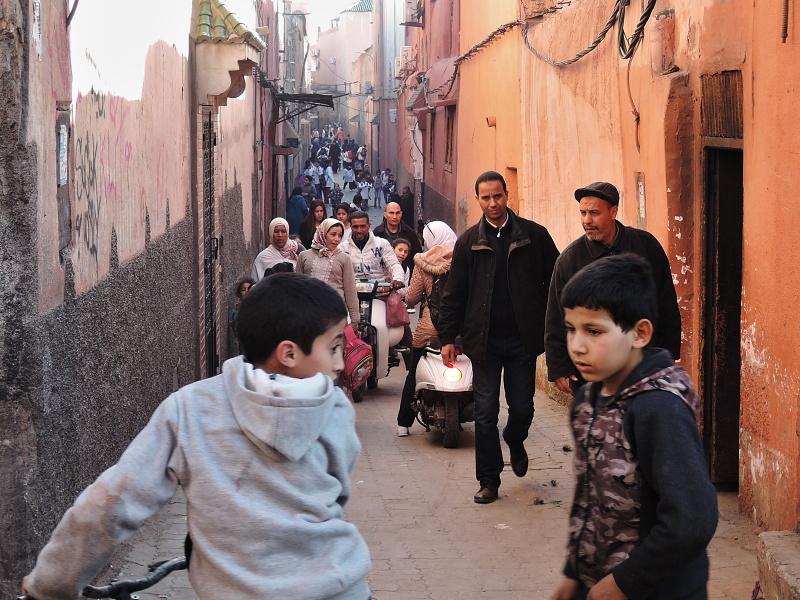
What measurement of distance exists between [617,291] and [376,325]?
27.3 feet

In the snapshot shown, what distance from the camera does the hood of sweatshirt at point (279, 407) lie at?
249cm

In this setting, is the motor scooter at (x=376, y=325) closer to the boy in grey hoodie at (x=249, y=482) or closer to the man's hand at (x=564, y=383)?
the man's hand at (x=564, y=383)

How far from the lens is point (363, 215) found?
11.4 meters

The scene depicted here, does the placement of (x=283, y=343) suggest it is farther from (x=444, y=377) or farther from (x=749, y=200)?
(x=444, y=377)

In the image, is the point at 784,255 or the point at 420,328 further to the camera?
the point at 420,328

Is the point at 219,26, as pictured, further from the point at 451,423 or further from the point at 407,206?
the point at 407,206

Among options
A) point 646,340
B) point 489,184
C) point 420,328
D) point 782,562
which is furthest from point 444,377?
point 646,340

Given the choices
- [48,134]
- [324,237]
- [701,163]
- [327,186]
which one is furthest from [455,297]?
[327,186]

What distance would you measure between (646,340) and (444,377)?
6.04 metres

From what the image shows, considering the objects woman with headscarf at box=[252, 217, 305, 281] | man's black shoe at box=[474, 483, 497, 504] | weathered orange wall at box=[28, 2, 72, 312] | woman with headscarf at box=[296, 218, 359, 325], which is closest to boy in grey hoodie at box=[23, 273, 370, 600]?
weathered orange wall at box=[28, 2, 72, 312]

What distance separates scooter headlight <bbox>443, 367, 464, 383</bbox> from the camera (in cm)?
895

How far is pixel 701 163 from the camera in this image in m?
7.56

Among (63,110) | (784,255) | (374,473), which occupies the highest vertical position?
(63,110)

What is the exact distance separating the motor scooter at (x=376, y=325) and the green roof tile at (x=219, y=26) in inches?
93.4
